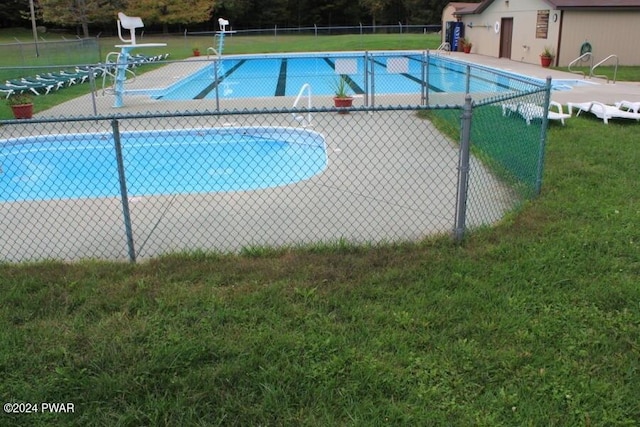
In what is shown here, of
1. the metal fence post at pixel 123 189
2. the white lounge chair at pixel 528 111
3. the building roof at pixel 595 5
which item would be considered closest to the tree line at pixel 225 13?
the building roof at pixel 595 5

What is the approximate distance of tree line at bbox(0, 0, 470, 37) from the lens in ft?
130

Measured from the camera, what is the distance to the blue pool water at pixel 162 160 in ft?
27.3

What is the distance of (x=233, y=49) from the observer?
3331 centimetres

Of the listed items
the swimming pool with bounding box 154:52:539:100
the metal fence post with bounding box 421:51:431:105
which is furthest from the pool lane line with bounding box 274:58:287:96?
the metal fence post with bounding box 421:51:431:105

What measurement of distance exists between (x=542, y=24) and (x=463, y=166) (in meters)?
21.7

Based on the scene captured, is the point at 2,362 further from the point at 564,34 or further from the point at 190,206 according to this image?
the point at 564,34

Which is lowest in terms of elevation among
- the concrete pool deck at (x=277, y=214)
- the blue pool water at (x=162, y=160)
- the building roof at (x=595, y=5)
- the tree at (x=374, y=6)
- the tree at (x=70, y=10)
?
the blue pool water at (x=162, y=160)

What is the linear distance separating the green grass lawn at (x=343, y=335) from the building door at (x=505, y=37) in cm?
2412

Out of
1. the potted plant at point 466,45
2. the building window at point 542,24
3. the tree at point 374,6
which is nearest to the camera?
the building window at point 542,24

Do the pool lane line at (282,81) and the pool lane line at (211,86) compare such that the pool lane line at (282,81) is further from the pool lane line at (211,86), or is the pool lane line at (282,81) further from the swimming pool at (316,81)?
the pool lane line at (211,86)

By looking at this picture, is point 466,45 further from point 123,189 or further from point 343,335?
point 343,335

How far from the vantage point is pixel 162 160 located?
9.80 metres

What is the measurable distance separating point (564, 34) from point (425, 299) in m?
21.6

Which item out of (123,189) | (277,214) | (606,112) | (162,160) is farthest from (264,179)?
(606,112)
